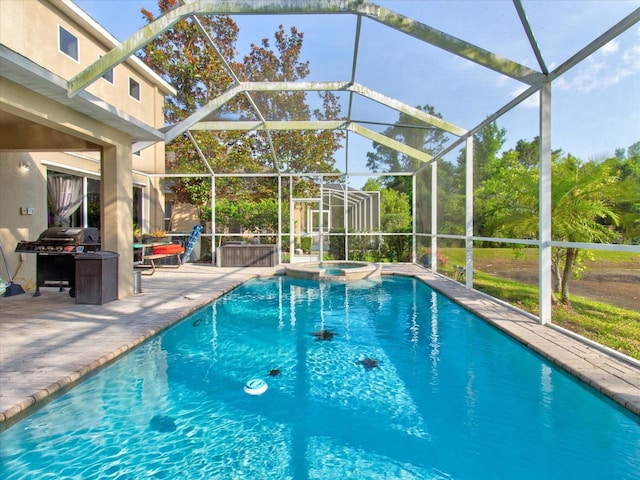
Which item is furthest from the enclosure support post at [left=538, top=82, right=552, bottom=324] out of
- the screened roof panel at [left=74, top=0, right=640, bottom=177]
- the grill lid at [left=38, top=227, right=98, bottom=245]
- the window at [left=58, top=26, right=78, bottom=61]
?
the window at [left=58, top=26, right=78, bottom=61]

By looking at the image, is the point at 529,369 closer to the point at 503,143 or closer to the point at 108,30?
the point at 503,143

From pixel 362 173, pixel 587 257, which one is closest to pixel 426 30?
pixel 587 257

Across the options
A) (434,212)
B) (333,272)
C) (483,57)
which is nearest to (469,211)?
(434,212)

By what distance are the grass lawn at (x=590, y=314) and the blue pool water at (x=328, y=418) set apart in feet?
3.69

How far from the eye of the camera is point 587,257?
5.29 meters

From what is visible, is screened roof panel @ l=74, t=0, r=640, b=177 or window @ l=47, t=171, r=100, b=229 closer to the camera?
screened roof panel @ l=74, t=0, r=640, b=177

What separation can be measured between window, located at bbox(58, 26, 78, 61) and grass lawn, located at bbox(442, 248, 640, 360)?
1012cm

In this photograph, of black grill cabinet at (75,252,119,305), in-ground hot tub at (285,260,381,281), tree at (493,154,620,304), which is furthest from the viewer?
in-ground hot tub at (285,260,381,281)

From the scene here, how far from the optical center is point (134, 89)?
11.8m

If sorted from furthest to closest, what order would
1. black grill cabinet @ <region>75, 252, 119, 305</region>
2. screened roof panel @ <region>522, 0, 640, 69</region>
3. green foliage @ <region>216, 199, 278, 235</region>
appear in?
green foliage @ <region>216, 199, 278, 235</region>, black grill cabinet @ <region>75, 252, 119, 305</region>, screened roof panel @ <region>522, 0, 640, 69</region>

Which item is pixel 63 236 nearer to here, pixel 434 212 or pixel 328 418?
pixel 328 418

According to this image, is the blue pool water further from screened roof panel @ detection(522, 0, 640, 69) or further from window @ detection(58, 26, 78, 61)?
window @ detection(58, 26, 78, 61)

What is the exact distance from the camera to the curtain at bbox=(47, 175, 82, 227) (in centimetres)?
817

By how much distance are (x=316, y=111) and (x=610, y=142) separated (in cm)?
673
